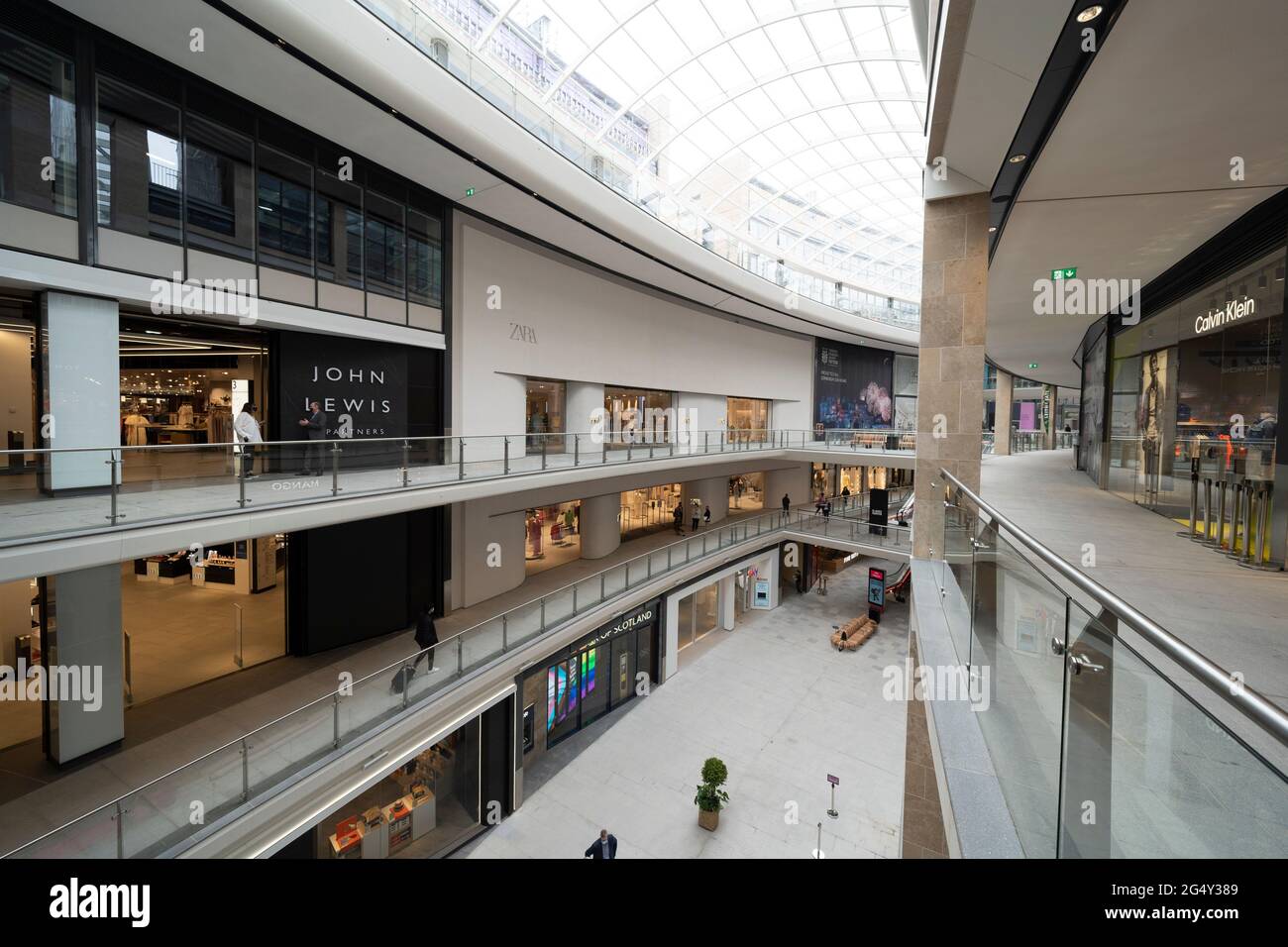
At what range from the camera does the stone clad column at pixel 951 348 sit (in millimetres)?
6879

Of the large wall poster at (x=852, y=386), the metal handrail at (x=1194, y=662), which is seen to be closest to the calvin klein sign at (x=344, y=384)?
the metal handrail at (x=1194, y=662)

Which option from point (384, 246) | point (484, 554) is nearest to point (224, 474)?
point (384, 246)

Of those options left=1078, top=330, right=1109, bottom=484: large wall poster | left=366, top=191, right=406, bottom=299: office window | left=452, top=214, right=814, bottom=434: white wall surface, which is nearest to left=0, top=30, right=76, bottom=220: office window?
left=366, top=191, right=406, bottom=299: office window

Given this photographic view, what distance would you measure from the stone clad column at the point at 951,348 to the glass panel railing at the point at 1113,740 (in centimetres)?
457

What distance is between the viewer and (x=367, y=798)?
959 centimetres

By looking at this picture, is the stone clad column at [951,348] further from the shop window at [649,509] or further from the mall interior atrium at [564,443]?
the shop window at [649,509]

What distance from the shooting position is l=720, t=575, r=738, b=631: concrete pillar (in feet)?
73.4

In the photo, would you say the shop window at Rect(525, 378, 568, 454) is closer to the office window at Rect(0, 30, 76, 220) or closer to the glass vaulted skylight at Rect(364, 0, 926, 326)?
the glass vaulted skylight at Rect(364, 0, 926, 326)

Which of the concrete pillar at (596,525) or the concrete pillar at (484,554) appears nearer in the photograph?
the concrete pillar at (484,554)

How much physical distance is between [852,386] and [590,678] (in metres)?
27.4

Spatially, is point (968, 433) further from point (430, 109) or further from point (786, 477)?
point (786, 477)

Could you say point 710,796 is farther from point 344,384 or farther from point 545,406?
point 545,406

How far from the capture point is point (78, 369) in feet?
25.2
